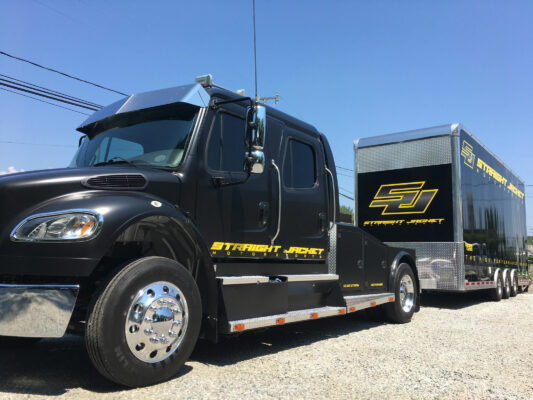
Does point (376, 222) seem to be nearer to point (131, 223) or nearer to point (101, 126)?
point (101, 126)

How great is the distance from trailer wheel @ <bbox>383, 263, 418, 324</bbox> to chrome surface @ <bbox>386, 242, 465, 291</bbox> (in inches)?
54.0

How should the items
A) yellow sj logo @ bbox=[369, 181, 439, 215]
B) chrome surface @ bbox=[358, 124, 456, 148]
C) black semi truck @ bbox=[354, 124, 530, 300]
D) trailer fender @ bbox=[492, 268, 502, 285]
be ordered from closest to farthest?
black semi truck @ bbox=[354, 124, 530, 300]
chrome surface @ bbox=[358, 124, 456, 148]
yellow sj logo @ bbox=[369, 181, 439, 215]
trailer fender @ bbox=[492, 268, 502, 285]

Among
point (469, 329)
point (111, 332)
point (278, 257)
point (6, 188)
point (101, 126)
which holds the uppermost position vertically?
point (101, 126)

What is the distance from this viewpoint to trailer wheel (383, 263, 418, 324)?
732 cm

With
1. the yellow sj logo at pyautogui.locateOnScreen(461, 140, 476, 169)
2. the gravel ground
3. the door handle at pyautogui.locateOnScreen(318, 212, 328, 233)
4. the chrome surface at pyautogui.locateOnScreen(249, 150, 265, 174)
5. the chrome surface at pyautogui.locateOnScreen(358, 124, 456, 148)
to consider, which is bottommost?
the gravel ground

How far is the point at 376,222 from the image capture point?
10.3m

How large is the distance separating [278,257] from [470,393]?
7.47 feet

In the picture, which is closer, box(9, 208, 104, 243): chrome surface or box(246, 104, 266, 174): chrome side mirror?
box(9, 208, 104, 243): chrome surface

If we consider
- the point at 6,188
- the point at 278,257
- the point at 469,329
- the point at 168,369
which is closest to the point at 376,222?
the point at 469,329

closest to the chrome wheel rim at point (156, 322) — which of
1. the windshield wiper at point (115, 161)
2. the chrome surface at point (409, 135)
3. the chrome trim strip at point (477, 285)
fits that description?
the windshield wiper at point (115, 161)

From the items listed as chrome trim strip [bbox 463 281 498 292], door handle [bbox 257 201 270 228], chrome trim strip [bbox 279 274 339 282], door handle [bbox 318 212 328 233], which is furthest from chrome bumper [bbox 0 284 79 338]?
chrome trim strip [bbox 463 281 498 292]

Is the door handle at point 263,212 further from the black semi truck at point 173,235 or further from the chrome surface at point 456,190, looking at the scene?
the chrome surface at point 456,190

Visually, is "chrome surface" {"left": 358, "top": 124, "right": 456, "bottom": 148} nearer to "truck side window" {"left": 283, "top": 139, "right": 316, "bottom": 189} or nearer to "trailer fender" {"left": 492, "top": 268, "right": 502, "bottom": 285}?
"trailer fender" {"left": 492, "top": 268, "right": 502, "bottom": 285}

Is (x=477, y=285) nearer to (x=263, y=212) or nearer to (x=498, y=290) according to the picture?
(x=498, y=290)
